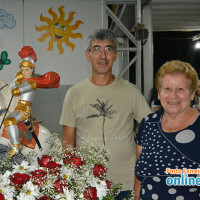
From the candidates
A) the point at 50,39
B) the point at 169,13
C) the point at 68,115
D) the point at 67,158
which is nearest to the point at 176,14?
the point at 169,13

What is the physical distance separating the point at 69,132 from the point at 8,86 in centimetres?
62

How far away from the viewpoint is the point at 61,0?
4.80m

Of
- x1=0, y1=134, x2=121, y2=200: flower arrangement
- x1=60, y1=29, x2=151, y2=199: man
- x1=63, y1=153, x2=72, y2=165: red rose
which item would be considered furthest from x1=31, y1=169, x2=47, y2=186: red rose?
x1=60, y1=29, x2=151, y2=199: man

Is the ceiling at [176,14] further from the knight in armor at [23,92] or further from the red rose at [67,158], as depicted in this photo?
the red rose at [67,158]

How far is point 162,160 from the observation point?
1301 mm

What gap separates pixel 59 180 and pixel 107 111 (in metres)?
0.79

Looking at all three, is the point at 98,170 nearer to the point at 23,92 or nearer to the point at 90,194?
the point at 90,194

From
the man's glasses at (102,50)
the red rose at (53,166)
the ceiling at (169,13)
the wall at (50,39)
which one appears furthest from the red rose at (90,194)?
the wall at (50,39)

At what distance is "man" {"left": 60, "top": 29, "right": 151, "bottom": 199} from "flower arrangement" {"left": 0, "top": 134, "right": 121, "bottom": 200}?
621 millimetres

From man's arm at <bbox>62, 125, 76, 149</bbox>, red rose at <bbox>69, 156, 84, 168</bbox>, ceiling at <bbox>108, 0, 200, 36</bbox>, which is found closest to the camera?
red rose at <bbox>69, 156, 84, 168</bbox>

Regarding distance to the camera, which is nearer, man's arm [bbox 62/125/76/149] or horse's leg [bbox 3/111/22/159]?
horse's leg [bbox 3/111/22/159]

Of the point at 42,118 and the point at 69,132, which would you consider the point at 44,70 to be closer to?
the point at 42,118

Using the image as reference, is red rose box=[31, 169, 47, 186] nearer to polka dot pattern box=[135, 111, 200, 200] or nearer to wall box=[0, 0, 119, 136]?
polka dot pattern box=[135, 111, 200, 200]

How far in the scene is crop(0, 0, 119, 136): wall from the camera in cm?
471
